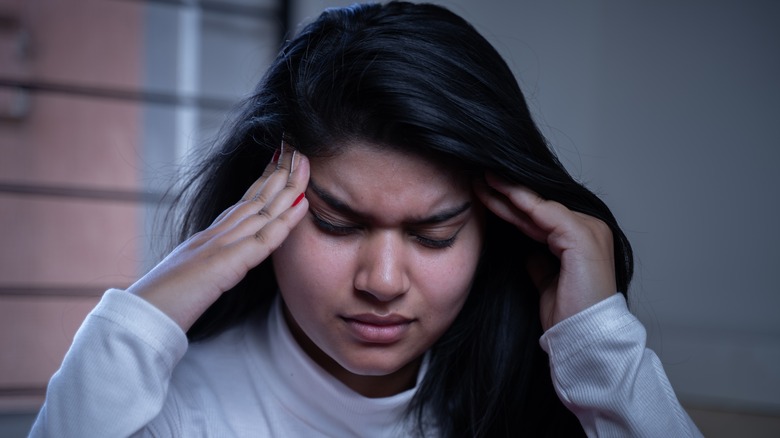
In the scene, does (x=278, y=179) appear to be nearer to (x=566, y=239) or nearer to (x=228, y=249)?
(x=228, y=249)

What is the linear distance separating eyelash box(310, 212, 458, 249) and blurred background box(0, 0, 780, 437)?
29.2 inches

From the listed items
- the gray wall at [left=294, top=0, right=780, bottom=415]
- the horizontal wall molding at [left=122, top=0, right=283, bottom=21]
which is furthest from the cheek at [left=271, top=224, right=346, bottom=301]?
the horizontal wall molding at [left=122, top=0, right=283, bottom=21]

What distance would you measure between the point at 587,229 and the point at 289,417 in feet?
2.04

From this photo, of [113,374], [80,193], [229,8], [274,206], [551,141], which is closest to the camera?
[113,374]

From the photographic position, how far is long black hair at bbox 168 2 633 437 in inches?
42.8

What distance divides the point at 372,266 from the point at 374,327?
112 millimetres

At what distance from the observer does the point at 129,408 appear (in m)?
0.98

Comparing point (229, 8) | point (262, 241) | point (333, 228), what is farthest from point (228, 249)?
point (229, 8)

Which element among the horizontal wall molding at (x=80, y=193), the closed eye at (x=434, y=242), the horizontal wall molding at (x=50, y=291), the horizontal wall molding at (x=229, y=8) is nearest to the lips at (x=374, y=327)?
the closed eye at (x=434, y=242)

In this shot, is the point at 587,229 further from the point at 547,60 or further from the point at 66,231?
the point at 66,231

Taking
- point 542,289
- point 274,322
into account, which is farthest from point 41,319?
point 542,289

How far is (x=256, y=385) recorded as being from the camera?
4.24 ft

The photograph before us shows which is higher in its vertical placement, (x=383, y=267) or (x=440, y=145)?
(x=440, y=145)

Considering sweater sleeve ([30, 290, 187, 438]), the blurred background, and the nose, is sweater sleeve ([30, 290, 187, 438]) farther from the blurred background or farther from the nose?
the blurred background
